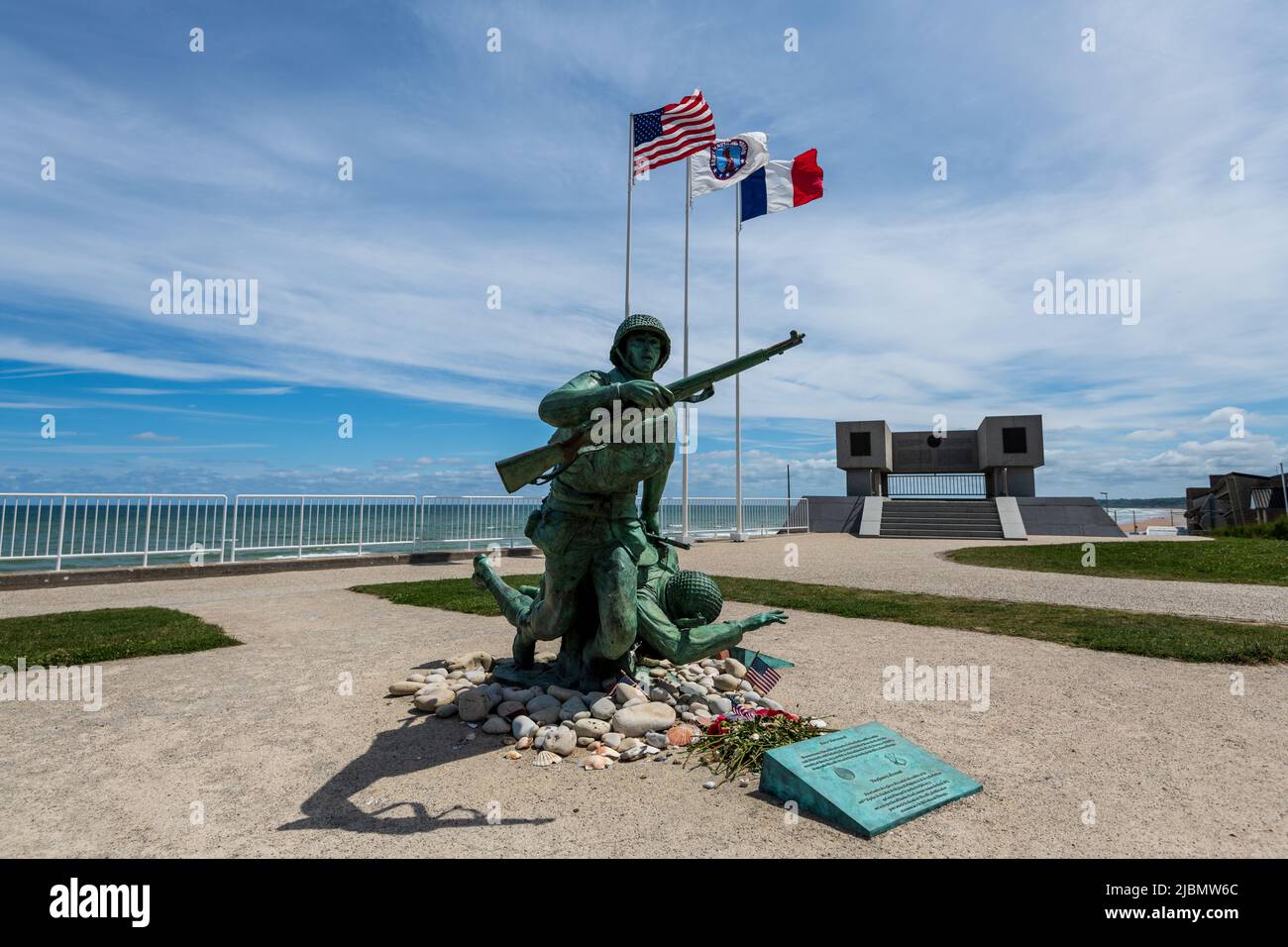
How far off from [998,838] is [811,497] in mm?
26830

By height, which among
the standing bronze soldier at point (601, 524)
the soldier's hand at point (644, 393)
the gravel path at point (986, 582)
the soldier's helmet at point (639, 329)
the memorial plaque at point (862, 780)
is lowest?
the gravel path at point (986, 582)

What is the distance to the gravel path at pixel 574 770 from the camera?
2646 mm

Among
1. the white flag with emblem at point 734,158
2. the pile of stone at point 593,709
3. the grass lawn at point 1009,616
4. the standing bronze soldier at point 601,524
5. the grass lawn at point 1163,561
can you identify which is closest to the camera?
the pile of stone at point 593,709

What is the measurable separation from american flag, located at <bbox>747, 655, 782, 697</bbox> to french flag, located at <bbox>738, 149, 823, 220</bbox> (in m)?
15.0

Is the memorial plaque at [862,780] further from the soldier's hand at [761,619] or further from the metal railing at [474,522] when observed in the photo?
the metal railing at [474,522]

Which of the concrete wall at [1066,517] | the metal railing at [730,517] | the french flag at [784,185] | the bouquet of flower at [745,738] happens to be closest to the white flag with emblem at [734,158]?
the french flag at [784,185]

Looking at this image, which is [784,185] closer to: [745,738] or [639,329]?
[639,329]

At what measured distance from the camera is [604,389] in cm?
331

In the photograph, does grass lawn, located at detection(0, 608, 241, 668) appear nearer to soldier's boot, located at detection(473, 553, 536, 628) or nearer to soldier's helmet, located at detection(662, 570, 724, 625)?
soldier's boot, located at detection(473, 553, 536, 628)

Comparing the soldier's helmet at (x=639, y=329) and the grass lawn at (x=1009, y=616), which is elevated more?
the soldier's helmet at (x=639, y=329)

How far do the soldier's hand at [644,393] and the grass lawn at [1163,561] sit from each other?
40.4 feet

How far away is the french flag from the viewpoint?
1686 cm

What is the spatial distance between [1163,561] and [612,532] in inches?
587

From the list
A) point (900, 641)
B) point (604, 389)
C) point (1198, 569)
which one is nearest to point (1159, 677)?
point (900, 641)
